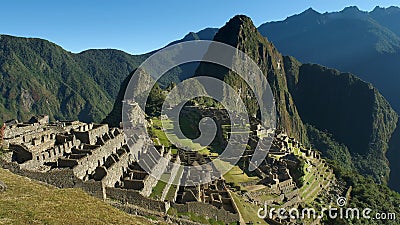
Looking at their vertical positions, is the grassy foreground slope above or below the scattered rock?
below

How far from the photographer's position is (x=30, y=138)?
34531 mm

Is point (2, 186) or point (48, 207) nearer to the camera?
point (48, 207)

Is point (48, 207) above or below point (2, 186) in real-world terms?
below

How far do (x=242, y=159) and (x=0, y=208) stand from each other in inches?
1780

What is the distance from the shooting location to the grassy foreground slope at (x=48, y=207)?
16672mm

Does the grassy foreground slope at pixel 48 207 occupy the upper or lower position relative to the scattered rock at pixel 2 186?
lower

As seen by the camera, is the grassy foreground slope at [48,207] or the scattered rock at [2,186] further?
the scattered rock at [2,186]

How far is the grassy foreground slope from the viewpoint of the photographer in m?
16.7

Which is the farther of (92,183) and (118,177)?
(118,177)

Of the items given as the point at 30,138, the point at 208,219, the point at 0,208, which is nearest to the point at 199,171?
the point at 208,219

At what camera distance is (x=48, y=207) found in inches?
714

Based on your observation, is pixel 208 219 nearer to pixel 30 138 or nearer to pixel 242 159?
pixel 30 138

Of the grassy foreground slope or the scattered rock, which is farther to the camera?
the scattered rock

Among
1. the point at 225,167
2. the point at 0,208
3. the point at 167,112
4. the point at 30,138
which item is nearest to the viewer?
the point at 0,208
